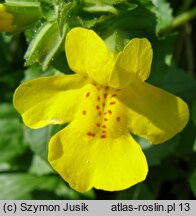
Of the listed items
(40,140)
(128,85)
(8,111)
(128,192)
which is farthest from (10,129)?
(128,85)

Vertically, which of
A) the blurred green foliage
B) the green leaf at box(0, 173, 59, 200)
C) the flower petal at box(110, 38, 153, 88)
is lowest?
the green leaf at box(0, 173, 59, 200)

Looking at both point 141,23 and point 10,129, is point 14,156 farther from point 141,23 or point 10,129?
point 141,23

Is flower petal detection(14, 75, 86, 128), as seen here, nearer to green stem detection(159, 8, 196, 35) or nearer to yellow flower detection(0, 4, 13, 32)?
yellow flower detection(0, 4, 13, 32)

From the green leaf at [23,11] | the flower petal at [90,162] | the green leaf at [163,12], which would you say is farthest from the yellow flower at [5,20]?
the green leaf at [163,12]

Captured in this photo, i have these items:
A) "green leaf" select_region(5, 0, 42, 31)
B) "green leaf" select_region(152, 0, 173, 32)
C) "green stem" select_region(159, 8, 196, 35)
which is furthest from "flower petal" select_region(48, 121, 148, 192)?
"green stem" select_region(159, 8, 196, 35)

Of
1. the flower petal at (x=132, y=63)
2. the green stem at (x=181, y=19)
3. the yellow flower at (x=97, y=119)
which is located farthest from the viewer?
the green stem at (x=181, y=19)

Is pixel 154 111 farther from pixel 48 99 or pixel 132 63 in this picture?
pixel 48 99

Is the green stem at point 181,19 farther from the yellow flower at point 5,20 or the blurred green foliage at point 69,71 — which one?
the yellow flower at point 5,20
